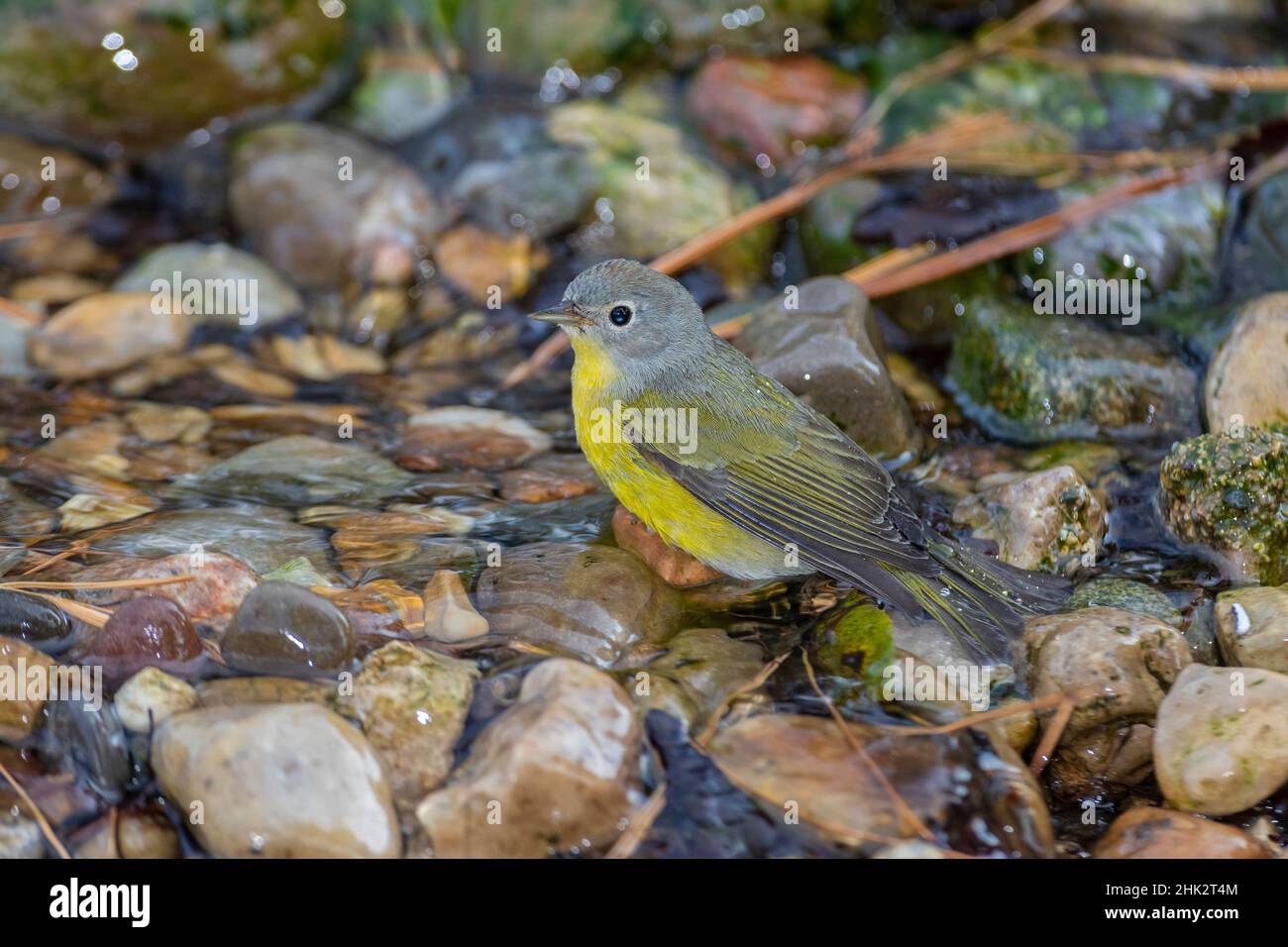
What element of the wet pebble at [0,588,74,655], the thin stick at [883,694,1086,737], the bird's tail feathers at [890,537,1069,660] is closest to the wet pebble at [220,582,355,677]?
the wet pebble at [0,588,74,655]

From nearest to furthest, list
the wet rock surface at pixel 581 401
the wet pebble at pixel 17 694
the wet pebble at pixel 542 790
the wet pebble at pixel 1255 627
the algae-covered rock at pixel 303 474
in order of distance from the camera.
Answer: the wet pebble at pixel 542 790, the wet rock surface at pixel 581 401, the wet pebble at pixel 17 694, the wet pebble at pixel 1255 627, the algae-covered rock at pixel 303 474

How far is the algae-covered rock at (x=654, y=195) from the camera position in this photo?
6.78 metres

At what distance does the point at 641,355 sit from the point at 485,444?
99cm

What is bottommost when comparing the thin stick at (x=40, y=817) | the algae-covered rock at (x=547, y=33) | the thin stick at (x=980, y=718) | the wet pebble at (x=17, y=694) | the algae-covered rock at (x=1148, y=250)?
the thin stick at (x=40, y=817)

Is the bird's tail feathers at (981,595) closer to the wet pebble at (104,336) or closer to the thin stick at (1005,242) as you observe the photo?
the thin stick at (1005,242)

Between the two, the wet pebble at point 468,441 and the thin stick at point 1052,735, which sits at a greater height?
the wet pebble at point 468,441

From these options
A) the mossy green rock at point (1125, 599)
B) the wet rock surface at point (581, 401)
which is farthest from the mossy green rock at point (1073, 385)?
the mossy green rock at point (1125, 599)

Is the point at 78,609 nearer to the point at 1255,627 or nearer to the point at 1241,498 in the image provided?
the point at 1255,627

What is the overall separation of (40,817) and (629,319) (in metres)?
2.69

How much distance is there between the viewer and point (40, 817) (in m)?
3.59

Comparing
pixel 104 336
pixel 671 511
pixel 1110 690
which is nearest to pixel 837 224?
pixel 671 511

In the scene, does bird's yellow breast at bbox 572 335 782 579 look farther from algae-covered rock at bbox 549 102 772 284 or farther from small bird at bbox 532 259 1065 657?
algae-covered rock at bbox 549 102 772 284

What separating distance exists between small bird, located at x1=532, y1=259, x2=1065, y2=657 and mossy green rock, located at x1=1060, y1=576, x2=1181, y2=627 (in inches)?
5.3

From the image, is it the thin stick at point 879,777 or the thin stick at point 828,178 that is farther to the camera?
the thin stick at point 828,178
